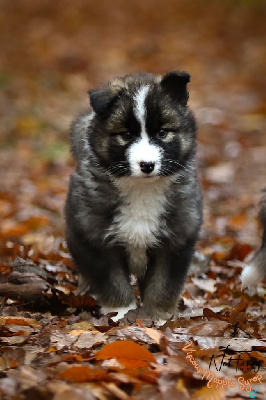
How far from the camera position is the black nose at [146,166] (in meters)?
5.19

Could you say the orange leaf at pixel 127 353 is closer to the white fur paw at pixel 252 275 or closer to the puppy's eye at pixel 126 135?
the puppy's eye at pixel 126 135

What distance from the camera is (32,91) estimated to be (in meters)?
17.9

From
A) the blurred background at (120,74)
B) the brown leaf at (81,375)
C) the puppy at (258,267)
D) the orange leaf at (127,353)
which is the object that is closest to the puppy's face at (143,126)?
the puppy at (258,267)

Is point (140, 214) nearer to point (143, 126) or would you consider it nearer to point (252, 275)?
point (143, 126)

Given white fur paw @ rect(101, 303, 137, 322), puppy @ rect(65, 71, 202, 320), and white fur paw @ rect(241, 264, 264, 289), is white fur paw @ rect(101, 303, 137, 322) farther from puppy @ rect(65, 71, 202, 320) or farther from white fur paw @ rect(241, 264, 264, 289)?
white fur paw @ rect(241, 264, 264, 289)

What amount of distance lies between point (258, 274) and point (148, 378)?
213 cm

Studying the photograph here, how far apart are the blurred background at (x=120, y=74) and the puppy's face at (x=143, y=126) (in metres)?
2.54

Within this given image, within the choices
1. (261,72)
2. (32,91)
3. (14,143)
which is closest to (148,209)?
(14,143)

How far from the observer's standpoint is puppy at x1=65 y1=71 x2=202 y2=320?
5.38m

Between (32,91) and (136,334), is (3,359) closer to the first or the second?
(136,334)

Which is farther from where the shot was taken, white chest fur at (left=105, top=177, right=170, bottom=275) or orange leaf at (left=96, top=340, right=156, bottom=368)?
white chest fur at (left=105, top=177, right=170, bottom=275)

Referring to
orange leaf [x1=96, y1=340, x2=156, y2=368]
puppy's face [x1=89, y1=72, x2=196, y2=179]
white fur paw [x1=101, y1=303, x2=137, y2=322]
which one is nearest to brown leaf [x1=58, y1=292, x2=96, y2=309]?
white fur paw [x1=101, y1=303, x2=137, y2=322]

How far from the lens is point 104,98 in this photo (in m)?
5.51

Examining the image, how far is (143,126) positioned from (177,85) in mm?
589
